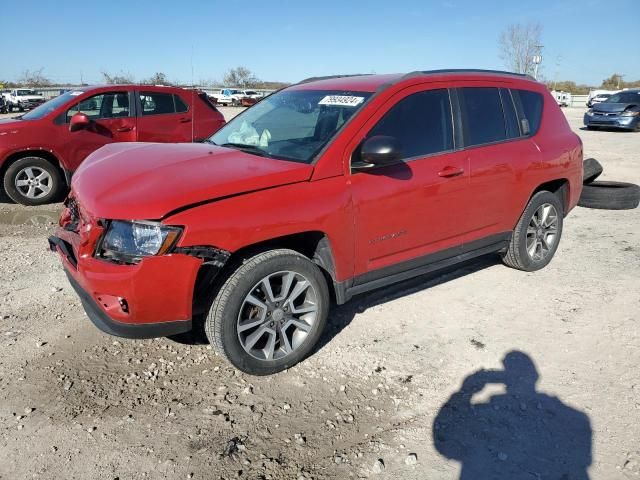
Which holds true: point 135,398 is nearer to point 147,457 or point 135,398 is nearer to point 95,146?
point 147,457

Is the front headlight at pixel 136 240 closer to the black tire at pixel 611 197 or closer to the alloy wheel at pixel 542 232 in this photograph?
the alloy wheel at pixel 542 232

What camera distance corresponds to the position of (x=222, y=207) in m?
2.86

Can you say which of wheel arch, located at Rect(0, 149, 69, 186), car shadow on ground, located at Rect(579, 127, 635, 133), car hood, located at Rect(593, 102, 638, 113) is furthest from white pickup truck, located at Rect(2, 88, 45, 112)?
car hood, located at Rect(593, 102, 638, 113)

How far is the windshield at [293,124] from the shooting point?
349cm

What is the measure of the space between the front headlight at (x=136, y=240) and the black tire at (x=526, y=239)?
3.26 meters

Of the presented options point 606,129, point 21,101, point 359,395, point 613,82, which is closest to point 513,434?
point 359,395

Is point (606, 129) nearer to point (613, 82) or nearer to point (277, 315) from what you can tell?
point (277, 315)

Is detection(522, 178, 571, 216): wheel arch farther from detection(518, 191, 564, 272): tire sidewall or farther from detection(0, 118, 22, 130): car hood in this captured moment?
detection(0, 118, 22, 130): car hood

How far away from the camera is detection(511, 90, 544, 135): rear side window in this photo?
4621 mm


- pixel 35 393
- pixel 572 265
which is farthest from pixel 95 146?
pixel 572 265

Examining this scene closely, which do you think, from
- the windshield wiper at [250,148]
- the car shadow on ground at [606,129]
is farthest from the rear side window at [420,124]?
the car shadow on ground at [606,129]

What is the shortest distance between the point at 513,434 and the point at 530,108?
3.15 m

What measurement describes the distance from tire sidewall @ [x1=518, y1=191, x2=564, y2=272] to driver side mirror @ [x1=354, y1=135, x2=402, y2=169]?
201cm

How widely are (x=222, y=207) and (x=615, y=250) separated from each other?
4.75m
